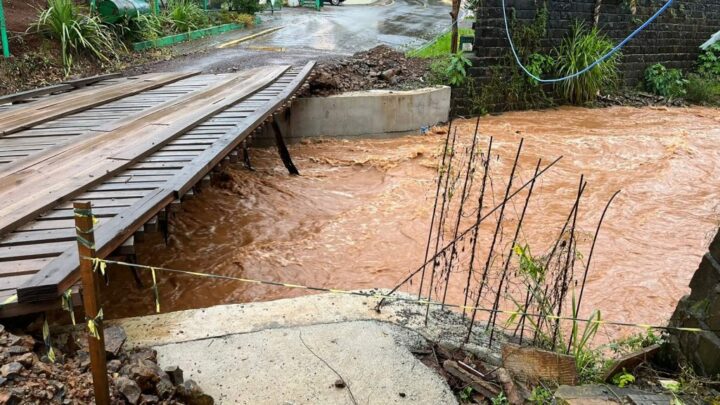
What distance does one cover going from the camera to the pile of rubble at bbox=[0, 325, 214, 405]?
221 cm

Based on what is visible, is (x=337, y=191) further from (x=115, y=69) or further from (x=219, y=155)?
(x=115, y=69)

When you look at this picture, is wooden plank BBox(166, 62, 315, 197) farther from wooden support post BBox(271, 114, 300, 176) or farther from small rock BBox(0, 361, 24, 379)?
small rock BBox(0, 361, 24, 379)

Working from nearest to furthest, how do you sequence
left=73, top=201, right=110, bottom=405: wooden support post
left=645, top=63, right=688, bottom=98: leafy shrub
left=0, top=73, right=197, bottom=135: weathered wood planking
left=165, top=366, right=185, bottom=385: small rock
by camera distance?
1. left=73, top=201, right=110, bottom=405: wooden support post
2. left=165, top=366, right=185, bottom=385: small rock
3. left=0, top=73, right=197, bottom=135: weathered wood planking
4. left=645, top=63, right=688, bottom=98: leafy shrub

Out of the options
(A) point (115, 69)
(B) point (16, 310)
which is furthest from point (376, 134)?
(B) point (16, 310)

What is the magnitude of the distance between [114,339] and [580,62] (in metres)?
12.4

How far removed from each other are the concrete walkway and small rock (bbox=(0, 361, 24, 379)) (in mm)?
763

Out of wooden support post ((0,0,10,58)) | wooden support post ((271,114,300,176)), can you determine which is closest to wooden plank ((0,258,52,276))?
wooden support post ((271,114,300,176))

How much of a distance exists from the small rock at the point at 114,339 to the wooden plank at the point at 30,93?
17.2 feet

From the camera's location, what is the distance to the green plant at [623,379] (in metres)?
2.66

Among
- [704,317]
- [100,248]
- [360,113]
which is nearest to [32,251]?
[100,248]

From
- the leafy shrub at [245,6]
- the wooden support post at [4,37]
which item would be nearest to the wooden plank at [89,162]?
the wooden support post at [4,37]

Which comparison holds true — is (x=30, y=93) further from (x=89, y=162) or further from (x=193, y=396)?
(x=193, y=396)

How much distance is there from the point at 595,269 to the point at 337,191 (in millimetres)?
3818

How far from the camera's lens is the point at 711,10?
15594 millimetres
